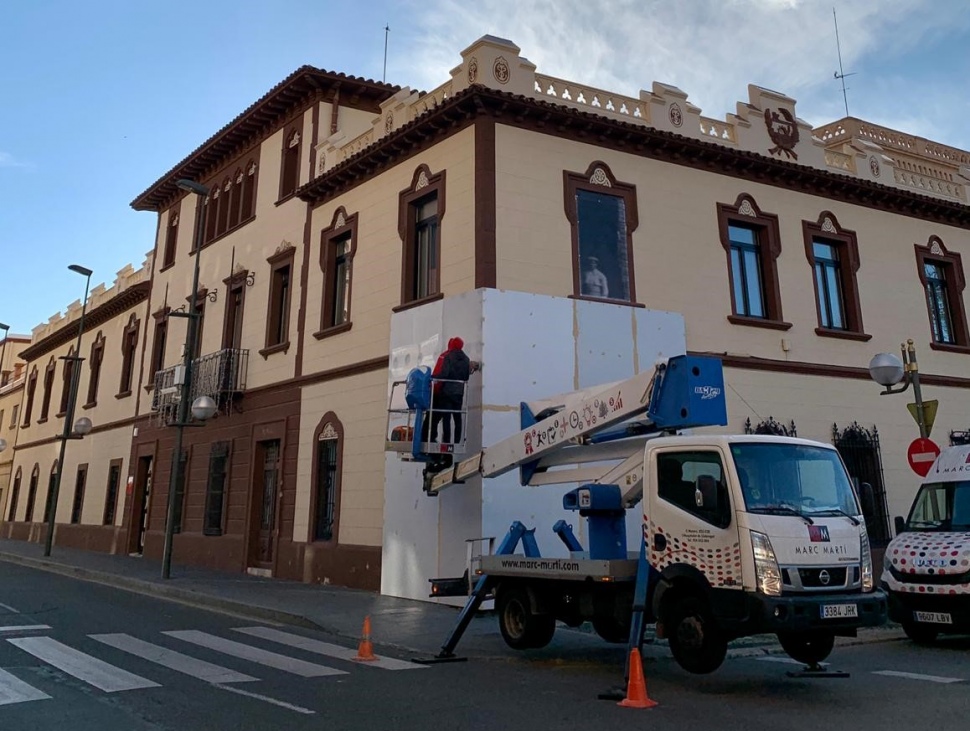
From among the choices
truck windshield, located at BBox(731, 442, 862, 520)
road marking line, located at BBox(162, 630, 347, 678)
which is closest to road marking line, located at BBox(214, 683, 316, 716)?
road marking line, located at BBox(162, 630, 347, 678)

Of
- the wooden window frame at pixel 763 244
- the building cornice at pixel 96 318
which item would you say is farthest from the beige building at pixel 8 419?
the wooden window frame at pixel 763 244

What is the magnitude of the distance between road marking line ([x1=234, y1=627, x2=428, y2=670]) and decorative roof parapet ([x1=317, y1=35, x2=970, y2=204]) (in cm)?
1011

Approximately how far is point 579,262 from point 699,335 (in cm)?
322

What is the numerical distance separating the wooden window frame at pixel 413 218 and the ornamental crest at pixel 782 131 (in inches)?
327

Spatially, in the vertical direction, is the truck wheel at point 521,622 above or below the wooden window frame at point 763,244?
below

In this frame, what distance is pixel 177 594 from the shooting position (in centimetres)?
1503

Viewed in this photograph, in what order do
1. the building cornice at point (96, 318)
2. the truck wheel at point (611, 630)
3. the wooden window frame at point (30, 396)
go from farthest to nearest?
the wooden window frame at point (30, 396) < the building cornice at point (96, 318) < the truck wheel at point (611, 630)

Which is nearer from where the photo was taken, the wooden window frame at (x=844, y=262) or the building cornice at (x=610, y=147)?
the building cornice at (x=610, y=147)

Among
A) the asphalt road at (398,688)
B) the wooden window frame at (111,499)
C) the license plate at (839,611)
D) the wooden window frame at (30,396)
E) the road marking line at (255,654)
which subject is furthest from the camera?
the wooden window frame at (30,396)

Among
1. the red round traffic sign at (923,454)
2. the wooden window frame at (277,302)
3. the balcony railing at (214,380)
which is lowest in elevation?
the red round traffic sign at (923,454)

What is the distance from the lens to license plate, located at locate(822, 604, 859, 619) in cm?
680

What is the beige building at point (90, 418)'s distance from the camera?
91.8 ft

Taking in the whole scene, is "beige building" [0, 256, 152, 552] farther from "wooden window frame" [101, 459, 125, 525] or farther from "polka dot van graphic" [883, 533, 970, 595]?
"polka dot van graphic" [883, 533, 970, 595]

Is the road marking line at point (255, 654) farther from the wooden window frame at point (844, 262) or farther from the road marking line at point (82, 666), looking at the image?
the wooden window frame at point (844, 262)
